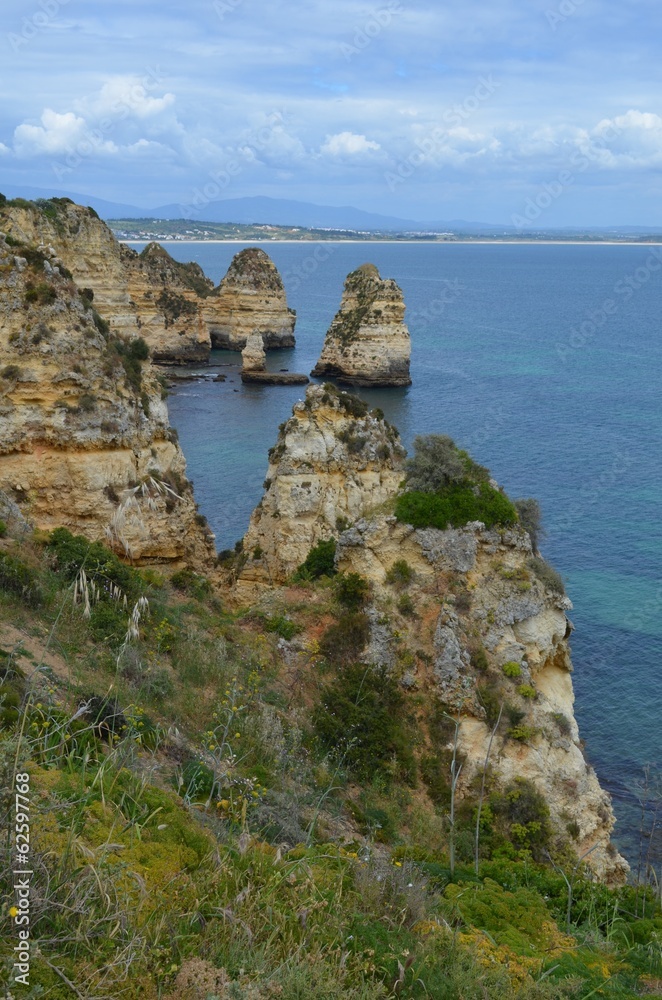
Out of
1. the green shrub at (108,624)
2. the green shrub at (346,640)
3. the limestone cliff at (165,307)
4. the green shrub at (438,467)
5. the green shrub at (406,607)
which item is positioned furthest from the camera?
the limestone cliff at (165,307)

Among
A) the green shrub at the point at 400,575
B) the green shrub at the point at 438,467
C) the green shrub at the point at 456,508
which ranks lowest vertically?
the green shrub at the point at 400,575

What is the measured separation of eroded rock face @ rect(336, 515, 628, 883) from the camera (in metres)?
17.8

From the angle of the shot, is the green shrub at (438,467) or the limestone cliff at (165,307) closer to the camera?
the green shrub at (438,467)

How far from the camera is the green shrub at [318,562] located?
24062 mm

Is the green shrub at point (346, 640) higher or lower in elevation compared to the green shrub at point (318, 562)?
lower

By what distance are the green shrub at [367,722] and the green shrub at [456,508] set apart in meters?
4.33

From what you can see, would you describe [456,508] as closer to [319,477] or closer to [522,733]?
[522,733]

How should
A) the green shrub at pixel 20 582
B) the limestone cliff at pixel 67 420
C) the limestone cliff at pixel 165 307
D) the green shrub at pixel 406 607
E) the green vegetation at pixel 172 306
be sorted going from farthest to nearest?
the green vegetation at pixel 172 306 < the limestone cliff at pixel 165 307 < the limestone cliff at pixel 67 420 < the green shrub at pixel 406 607 < the green shrub at pixel 20 582

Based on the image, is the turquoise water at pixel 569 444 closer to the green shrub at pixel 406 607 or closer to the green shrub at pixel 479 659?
the green shrub at pixel 479 659

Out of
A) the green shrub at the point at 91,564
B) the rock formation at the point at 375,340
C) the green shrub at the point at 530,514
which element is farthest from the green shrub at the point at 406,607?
the rock formation at the point at 375,340

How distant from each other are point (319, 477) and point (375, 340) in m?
55.9

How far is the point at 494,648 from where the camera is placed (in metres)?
19.5

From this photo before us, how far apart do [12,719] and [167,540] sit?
17159 mm

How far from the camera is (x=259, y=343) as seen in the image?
272 feet
